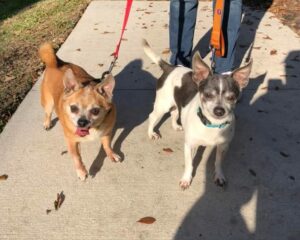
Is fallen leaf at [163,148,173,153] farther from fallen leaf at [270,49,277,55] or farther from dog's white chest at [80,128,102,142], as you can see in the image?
fallen leaf at [270,49,277,55]

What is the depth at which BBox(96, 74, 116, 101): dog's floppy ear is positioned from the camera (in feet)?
11.3

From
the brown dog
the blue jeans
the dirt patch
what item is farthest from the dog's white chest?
the dirt patch

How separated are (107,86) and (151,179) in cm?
100

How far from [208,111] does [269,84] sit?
257 centimetres

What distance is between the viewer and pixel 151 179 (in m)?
3.67

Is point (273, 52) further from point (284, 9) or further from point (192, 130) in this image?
point (192, 130)

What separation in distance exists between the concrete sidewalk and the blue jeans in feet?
1.57

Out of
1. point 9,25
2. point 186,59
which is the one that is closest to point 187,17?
point 186,59

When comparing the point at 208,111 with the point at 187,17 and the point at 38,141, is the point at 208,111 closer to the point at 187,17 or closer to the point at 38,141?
the point at 38,141

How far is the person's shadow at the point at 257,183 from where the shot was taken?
310 centimetres

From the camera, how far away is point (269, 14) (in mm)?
8602

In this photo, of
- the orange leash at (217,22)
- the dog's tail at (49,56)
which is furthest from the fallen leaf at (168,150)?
the dog's tail at (49,56)

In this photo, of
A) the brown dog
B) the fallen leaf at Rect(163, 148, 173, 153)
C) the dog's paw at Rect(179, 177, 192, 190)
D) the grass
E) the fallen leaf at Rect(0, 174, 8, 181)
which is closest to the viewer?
the brown dog

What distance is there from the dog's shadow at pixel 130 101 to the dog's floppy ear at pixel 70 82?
34.6 inches
